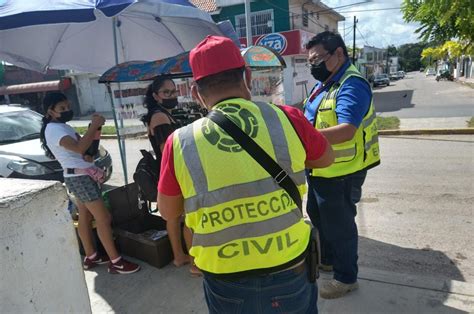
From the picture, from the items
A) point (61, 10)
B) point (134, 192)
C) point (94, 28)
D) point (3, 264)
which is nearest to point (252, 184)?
point (3, 264)

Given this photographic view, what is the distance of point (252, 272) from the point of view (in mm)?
1479

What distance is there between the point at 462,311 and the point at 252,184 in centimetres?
216

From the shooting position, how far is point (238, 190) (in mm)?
1394

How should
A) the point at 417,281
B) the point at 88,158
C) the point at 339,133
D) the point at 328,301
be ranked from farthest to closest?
the point at 88,158 < the point at 417,281 < the point at 328,301 < the point at 339,133

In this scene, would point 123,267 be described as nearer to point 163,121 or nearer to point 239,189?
point 163,121

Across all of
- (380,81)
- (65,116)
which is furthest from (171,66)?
(380,81)

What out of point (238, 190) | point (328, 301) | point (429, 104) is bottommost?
point (429, 104)

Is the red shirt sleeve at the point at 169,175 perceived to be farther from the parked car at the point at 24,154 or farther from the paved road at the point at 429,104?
the paved road at the point at 429,104

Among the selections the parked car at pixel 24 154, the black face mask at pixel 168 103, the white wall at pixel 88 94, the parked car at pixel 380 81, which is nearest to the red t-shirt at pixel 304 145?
the black face mask at pixel 168 103

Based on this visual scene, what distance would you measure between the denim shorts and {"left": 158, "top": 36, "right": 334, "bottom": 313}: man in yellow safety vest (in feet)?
6.24

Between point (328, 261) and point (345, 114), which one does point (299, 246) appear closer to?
point (345, 114)

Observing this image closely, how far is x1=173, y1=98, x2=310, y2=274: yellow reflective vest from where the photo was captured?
4.55ft

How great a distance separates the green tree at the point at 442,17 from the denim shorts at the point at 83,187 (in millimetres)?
3519

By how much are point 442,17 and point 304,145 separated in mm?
2800
